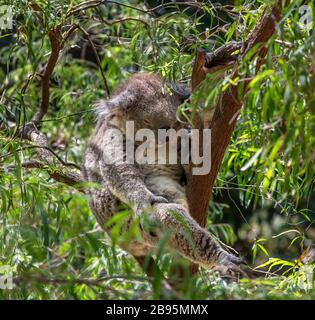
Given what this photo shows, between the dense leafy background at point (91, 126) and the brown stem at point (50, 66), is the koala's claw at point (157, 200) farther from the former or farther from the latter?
the brown stem at point (50, 66)

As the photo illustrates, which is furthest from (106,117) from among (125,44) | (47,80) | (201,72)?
(125,44)

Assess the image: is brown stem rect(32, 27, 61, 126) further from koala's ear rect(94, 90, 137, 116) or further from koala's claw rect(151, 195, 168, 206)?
koala's claw rect(151, 195, 168, 206)

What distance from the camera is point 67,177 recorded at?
161 inches

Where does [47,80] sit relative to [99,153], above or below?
above

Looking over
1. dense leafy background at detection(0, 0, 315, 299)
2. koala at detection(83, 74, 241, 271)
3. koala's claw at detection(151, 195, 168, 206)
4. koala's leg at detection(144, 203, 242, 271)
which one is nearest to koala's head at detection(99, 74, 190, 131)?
koala at detection(83, 74, 241, 271)

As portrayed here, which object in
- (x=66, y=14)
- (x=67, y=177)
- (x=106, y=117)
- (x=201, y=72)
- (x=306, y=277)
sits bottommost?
(x=306, y=277)

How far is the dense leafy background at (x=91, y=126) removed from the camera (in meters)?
2.64

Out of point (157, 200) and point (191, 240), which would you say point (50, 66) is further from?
point (191, 240)

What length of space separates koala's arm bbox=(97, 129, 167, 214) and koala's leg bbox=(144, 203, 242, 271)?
182 millimetres

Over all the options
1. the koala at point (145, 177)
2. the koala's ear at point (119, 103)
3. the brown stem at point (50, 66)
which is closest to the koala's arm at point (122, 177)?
the koala at point (145, 177)

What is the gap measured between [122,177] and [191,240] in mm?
779

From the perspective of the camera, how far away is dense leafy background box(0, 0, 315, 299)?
264 cm
